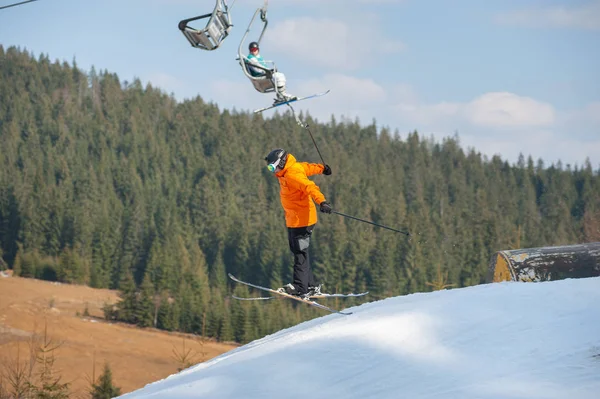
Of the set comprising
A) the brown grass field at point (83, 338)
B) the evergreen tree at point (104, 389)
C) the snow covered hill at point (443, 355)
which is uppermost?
the snow covered hill at point (443, 355)

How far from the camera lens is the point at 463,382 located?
6785 mm

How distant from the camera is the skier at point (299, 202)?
1067cm

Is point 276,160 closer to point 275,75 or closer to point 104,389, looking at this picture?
point 275,75

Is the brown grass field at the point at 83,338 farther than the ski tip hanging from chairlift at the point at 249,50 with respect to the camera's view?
Yes

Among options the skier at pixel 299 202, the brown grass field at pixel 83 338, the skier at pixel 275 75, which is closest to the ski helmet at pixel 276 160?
the skier at pixel 299 202

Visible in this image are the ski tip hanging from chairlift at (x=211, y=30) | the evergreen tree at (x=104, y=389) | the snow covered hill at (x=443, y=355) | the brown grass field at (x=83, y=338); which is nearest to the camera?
the snow covered hill at (x=443, y=355)

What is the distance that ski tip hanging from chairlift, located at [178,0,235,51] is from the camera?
9.73 m

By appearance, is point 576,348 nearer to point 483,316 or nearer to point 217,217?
point 483,316

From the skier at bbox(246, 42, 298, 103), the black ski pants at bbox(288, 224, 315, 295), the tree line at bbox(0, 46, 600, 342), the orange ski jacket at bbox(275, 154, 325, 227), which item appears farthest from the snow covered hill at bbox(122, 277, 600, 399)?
the tree line at bbox(0, 46, 600, 342)

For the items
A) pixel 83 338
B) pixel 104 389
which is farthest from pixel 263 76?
pixel 83 338

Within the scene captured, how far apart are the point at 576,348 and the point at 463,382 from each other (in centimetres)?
113

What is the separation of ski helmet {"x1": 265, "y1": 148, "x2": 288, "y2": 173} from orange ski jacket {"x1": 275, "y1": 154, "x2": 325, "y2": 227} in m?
0.05

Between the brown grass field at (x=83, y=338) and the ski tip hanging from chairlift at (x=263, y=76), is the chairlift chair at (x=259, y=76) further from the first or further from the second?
the brown grass field at (x=83, y=338)

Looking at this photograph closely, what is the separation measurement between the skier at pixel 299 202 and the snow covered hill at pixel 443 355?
6.83 feet
